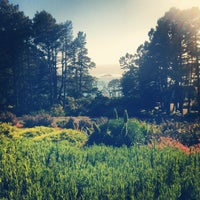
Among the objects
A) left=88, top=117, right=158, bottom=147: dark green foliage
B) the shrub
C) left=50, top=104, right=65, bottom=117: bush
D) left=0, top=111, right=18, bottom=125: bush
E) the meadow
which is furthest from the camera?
left=50, top=104, right=65, bottom=117: bush

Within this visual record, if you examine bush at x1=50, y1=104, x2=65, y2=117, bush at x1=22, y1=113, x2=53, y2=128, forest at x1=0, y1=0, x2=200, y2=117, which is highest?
forest at x1=0, y1=0, x2=200, y2=117

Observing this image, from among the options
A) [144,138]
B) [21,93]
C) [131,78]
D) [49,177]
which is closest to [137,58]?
[131,78]

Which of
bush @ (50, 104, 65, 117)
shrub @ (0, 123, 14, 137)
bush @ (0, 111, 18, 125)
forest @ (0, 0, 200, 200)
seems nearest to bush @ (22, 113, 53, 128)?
forest @ (0, 0, 200, 200)

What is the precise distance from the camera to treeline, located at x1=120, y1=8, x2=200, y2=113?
34.1 meters

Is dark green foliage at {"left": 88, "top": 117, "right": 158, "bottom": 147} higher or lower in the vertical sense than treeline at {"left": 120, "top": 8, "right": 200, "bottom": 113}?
lower

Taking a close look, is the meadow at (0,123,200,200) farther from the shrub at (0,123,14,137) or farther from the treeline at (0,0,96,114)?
the treeline at (0,0,96,114)

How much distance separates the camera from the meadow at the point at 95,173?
36.2 ft

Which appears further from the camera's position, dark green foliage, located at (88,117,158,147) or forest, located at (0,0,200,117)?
forest, located at (0,0,200,117)

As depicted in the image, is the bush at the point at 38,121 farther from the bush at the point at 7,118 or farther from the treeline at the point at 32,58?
the treeline at the point at 32,58

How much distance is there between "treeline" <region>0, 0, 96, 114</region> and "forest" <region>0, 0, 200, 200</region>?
13cm

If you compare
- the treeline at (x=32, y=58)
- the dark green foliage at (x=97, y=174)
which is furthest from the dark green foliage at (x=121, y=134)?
the treeline at (x=32, y=58)

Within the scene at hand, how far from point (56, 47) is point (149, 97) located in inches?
593

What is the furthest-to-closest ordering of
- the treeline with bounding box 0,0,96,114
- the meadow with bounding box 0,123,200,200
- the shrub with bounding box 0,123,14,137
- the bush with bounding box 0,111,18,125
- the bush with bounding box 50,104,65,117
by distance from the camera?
the treeline with bounding box 0,0,96,114
the bush with bounding box 50,104,65,117
the bush with bounding box 0,111,18,125
the shrub with bounding box 0,123,14,137
the meadow with bounding box 0,123,200,200

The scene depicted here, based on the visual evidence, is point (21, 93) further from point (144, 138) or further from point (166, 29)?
point (144, 138)
